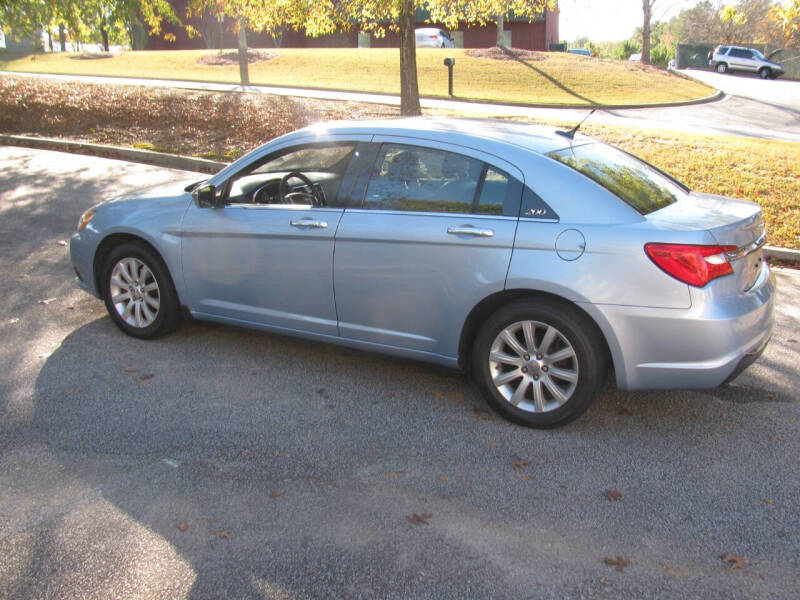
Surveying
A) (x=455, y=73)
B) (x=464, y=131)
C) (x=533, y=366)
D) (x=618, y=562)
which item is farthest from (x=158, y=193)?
(x=455, y=73)

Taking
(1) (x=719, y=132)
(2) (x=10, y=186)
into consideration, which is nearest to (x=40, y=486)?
(2) (x=10, y=186)

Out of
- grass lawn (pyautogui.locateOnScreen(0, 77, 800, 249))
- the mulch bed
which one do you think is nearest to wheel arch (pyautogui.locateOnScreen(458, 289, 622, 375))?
grass lawn (pyautogui.locateOnScreen(0, 77, 800, 249))

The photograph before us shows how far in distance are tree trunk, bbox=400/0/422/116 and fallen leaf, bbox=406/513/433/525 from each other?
43.8 feet

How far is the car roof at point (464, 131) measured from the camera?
4789mm

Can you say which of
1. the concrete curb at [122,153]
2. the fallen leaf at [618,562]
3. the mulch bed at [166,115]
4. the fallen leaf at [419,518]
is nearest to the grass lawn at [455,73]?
the mulch bed at [166,115]

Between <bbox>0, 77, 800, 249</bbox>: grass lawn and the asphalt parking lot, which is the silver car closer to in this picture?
the asphalt parking lot

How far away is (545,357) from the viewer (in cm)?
445

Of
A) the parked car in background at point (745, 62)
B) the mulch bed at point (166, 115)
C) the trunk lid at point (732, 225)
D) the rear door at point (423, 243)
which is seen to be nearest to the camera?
the trunk lid at point (732, 225)

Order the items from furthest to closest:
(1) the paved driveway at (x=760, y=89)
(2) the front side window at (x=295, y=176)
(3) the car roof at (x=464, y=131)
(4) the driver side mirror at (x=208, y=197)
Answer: (1) the paved driveway at (x=760, y=89) < (4) the driver side mirror at (x=208, y=197) < (2) the front side window at (x=295, y=176) < (3) the car roof at (x=464, y=131)

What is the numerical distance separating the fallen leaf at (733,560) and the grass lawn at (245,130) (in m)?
6.81

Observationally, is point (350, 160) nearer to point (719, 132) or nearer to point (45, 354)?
point (45, 354)

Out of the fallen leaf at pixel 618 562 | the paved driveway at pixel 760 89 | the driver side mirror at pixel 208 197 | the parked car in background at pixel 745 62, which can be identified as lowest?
the fallen leaf at pixel 618 562

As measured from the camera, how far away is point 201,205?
18.2 ft

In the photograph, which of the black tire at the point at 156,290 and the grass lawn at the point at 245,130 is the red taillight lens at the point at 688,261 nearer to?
the black tire at the point at 156,290
